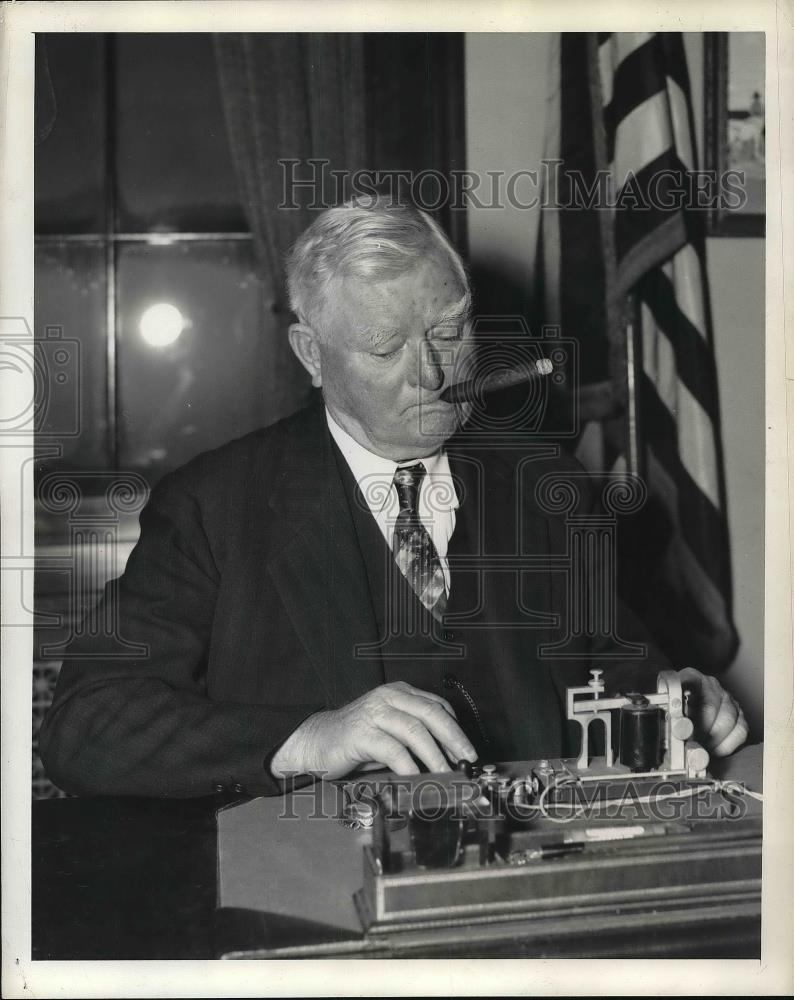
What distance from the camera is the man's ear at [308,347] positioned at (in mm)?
2219

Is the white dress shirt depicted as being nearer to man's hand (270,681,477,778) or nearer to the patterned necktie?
the patterned necktie

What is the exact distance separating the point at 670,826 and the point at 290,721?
73 cm

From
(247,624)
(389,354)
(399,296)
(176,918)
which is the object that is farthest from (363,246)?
(176,918)

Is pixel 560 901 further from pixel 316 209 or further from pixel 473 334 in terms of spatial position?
pixel 316 209

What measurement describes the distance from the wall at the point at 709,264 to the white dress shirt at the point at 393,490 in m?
0.47

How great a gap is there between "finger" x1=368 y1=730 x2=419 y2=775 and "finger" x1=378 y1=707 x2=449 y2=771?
0.04 ft

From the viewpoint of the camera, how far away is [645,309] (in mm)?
2588

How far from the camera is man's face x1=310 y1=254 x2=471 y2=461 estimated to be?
6.91 ft

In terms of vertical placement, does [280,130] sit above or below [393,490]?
above

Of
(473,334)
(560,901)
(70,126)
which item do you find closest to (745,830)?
(560,901)

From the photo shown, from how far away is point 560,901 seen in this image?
4.82ft

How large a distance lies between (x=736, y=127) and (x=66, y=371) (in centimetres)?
175

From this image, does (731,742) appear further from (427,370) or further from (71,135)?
(71,135)

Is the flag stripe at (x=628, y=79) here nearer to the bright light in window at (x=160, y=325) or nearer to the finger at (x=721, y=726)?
the bright light in window at (x=160, y=325)
